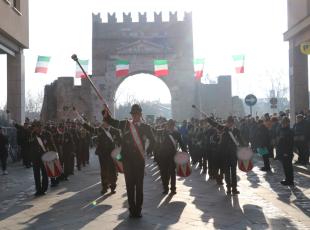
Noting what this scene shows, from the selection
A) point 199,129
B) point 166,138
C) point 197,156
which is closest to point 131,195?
point 166,138

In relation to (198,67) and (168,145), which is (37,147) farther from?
(198,67)

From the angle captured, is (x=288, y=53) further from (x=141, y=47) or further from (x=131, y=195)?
(x=141, y=47)

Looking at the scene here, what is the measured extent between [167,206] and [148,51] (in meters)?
50.3

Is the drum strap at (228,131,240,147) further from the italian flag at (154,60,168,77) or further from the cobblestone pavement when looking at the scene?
the italian flag at (154,60,168,77)

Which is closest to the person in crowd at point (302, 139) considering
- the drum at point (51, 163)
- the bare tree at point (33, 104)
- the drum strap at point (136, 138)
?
the drum at point (51, 163)

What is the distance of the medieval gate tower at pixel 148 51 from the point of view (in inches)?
2298

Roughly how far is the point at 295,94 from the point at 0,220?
17.3 m

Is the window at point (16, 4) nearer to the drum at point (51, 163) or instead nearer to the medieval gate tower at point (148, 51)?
the drum at point (51, 163)

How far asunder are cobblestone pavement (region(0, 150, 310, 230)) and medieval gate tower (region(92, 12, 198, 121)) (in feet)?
144

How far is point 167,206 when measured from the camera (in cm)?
991

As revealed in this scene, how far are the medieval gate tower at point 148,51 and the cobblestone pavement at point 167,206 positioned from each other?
43970 mm

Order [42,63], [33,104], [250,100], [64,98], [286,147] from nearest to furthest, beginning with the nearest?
[286,147] → [250,100] → [42,63] → [64,98] → [33,104]

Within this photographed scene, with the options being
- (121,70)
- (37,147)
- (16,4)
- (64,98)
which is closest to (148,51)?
(64,98)

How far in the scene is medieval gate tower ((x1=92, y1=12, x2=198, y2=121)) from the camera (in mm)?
58375
